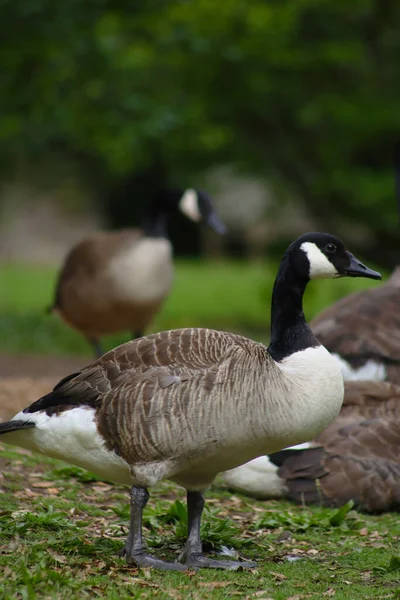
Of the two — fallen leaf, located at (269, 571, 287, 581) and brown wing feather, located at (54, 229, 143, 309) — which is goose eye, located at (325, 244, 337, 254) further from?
brown wing feather, located at (54, 229, 143, 309)

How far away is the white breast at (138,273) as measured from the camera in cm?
1056

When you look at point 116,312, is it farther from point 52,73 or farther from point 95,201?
point 95,201

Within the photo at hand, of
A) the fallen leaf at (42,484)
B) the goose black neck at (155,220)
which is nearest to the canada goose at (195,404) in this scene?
the fallen leaf at (42,484)

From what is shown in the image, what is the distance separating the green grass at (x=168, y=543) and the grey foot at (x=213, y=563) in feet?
0.18

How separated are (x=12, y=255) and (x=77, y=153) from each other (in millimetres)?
5705

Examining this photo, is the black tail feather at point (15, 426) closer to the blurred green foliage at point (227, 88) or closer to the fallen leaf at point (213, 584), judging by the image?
the fallen leaf at point (213, 584)

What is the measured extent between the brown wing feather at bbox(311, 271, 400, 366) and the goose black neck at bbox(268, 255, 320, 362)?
2.97 m

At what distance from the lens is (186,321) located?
57.6 ft

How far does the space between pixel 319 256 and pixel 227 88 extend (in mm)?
11124

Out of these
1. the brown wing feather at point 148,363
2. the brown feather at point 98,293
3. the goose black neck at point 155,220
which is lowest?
the brown wing feather at point 148,363

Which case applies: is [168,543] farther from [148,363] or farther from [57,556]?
[148,363]

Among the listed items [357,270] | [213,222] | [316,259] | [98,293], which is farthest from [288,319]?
[213,222]

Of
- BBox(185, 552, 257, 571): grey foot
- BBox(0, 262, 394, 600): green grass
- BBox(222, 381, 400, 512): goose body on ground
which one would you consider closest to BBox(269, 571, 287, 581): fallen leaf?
BBox(0, 262, 394, 600): green grass

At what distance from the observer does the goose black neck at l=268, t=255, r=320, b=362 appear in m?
4.76
